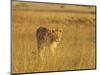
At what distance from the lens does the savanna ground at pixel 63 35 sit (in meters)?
2.29

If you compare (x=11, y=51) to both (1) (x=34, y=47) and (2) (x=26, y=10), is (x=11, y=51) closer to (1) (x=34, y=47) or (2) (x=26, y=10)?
(1) (x=34, y=47)

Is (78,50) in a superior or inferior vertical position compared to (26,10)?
inferior

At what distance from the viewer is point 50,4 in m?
2.42

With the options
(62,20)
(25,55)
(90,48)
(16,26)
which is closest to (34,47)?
(25,55)

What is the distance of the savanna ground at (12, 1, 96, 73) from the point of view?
2.29 metres

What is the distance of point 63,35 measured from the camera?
2.48 m

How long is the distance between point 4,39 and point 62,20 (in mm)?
683

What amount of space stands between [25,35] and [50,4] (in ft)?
1.46

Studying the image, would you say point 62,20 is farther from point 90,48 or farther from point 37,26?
point 90,48

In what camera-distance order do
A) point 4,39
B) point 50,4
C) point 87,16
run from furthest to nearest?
point 87,16 < point 50,4 < point 4,39

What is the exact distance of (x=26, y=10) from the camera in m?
2.33

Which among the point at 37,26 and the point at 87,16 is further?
the point at 87,16

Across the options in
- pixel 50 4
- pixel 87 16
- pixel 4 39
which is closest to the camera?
pixel 4 39

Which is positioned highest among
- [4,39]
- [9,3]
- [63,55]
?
[9,3]
